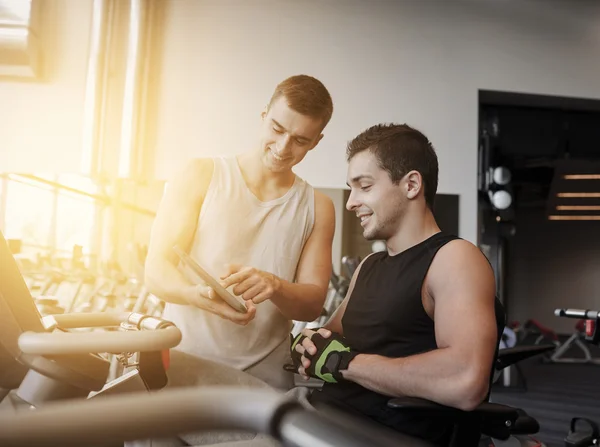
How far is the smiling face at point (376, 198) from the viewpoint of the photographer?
59.7 inches

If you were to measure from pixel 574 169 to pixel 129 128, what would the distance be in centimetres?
727

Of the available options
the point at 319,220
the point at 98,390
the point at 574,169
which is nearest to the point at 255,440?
the point at 98,390

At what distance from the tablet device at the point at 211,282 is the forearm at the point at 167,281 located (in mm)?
179

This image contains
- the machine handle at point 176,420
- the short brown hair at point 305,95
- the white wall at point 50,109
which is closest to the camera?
the machine handle at point 176,420

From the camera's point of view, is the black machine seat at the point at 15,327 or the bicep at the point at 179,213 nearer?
the black machine seat at the point at 15,327

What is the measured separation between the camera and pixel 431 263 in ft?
4.43

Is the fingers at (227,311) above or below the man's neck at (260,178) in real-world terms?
below

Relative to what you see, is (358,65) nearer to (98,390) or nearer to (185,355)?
(185,355)

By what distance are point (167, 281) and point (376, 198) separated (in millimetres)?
602

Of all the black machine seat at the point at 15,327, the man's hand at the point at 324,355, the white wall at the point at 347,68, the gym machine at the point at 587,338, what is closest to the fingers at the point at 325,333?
the man's hand at the point at 324,355

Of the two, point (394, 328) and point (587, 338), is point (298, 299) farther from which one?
point (587, 338)

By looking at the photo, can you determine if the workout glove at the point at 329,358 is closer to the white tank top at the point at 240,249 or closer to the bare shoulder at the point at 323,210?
the white tank top at the point at 240,249

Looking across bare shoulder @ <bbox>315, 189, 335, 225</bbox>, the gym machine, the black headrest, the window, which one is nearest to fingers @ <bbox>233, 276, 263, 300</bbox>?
bare shoulder @ <bbox>315, 189, 335, 225</bbox>

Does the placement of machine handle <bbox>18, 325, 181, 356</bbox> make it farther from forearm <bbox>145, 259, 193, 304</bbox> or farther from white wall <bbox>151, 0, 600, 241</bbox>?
white wall <bbox>151, 0, 600, 241</bbox>
